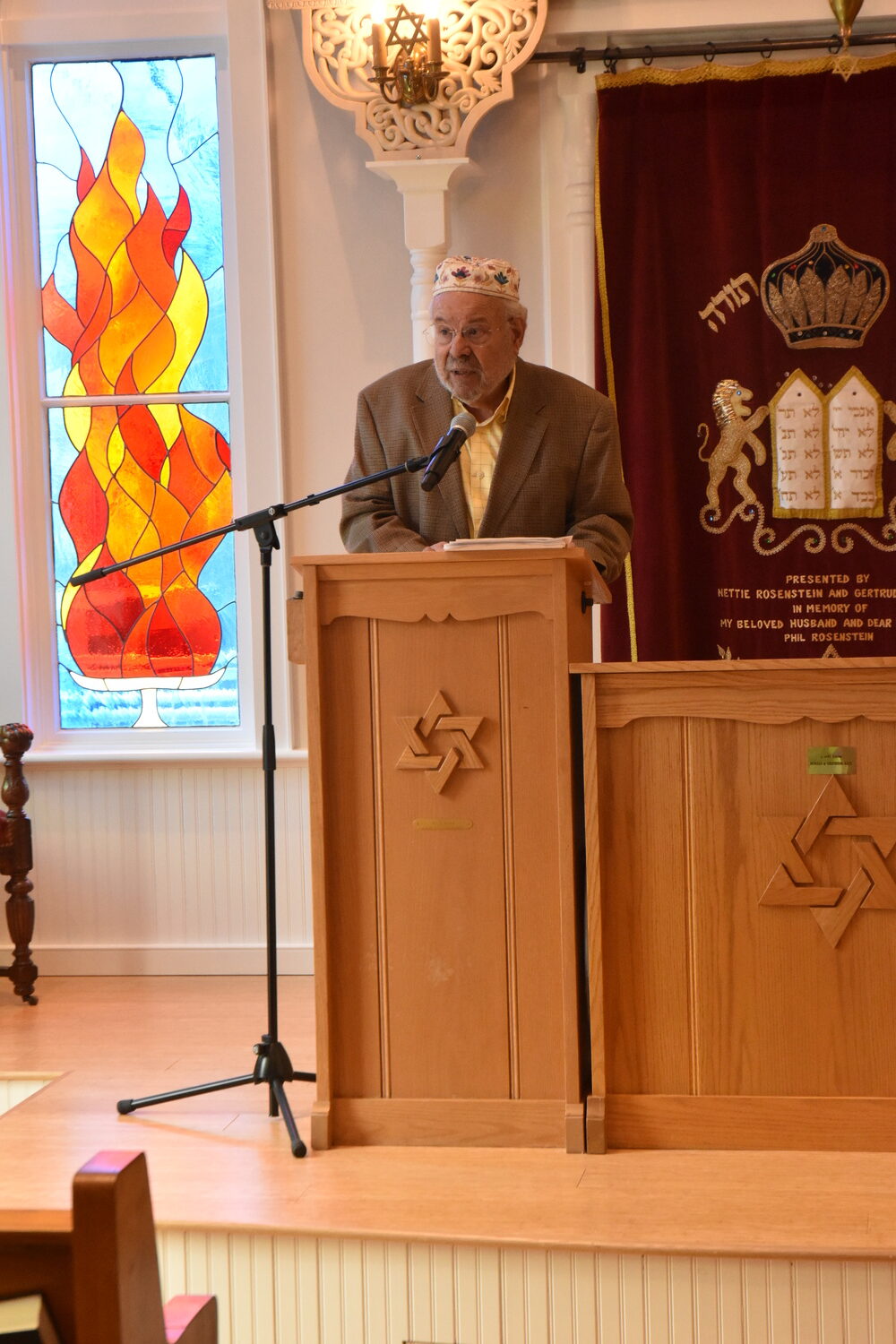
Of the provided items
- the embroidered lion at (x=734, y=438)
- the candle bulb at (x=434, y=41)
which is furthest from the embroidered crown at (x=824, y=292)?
the candle bulb at (x=434, y=41)

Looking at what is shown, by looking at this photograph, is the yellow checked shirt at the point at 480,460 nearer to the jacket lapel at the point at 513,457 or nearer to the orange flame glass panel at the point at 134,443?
the jacket lapel at the point at 513,457

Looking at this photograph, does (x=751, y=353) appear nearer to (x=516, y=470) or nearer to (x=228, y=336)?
(x=516, y=470)

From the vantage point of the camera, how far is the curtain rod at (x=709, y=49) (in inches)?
160

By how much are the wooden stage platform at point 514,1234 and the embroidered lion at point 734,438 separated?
220cm

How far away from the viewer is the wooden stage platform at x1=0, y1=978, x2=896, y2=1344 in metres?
2.17

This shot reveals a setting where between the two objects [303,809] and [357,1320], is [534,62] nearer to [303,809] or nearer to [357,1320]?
[303,809]

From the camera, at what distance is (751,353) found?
4152mm

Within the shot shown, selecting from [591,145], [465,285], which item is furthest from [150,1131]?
[591,145]

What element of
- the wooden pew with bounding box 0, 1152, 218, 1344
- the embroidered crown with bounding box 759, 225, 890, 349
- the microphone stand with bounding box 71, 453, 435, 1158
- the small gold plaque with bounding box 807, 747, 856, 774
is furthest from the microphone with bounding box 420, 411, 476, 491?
the embroidered crown with bounding box 759, 225, 890, 349

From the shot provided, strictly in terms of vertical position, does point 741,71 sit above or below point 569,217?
above

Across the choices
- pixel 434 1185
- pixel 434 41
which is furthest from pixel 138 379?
pixel 434 1185

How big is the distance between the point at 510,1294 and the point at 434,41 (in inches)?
132

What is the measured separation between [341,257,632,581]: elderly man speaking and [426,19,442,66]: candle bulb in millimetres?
1378

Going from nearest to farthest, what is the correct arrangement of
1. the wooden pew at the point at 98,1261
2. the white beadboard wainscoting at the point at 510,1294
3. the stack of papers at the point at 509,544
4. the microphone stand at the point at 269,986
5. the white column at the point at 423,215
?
the wooden pew at the point at 98,1261 < the white beadboard wainscoting at the point at 510,1294 < the stack of papers at the point at 509,544 < the microphone stand at the point at 269,986 < the white column at the point at 423,215
